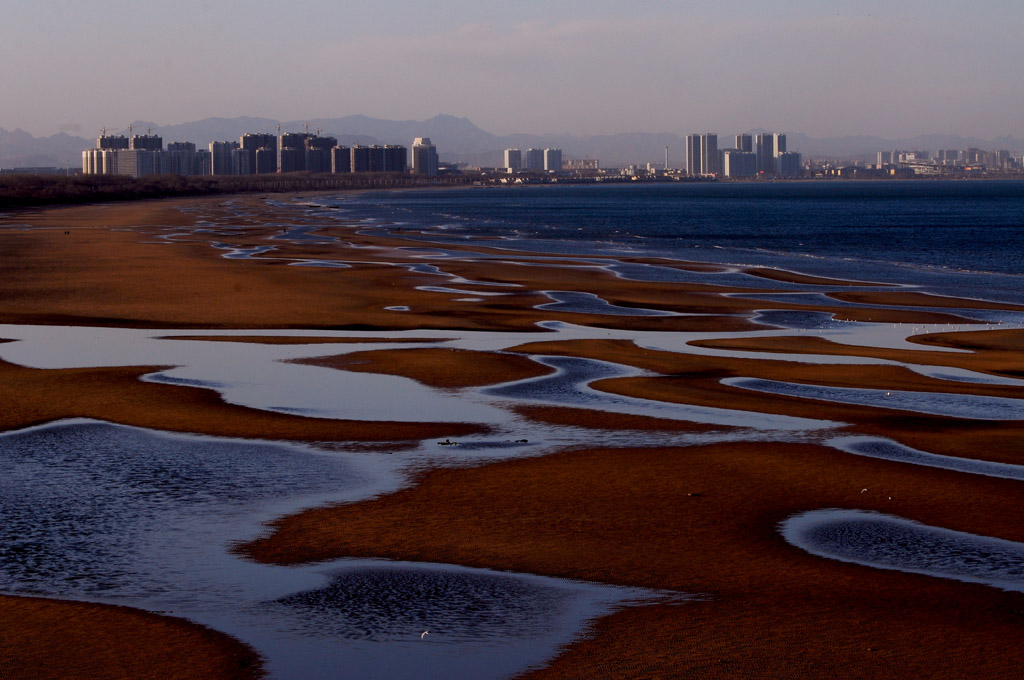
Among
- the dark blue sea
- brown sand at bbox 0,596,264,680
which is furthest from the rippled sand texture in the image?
the dark blue sea

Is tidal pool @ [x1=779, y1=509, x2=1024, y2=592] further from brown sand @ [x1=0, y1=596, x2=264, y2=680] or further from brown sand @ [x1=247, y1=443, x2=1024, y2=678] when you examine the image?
brown sand @ [x1=0, y1=596, x2=264, y2=680]

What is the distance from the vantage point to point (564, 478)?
41.1 feet

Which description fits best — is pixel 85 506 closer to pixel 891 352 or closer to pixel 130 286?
pixel 891 352

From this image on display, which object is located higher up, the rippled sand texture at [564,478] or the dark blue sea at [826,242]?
the dark blue sea at [826,242]

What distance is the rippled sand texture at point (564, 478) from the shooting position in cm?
819

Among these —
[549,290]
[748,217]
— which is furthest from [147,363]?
[748,217]

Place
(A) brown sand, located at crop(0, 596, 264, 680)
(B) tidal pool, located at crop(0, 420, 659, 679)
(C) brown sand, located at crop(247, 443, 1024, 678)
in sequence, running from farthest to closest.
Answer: (B) tidal pool, located at crop(0, 420, 659, 679) → (C) brown sand, located at crop(247, 443, 1024, 678) → (A) brown sand, located at crop(0, 596, 264, 680)

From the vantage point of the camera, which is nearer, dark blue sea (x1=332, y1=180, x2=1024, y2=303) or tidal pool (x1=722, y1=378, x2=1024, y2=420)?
tidal pool (x1=722, y1=378, x2=1024, y2=420)

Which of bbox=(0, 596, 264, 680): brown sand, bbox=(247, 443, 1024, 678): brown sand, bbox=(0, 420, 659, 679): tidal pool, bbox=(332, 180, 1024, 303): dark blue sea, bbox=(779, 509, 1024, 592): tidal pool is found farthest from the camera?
bbox=(332, 180, 1024, 303): dark blue sea

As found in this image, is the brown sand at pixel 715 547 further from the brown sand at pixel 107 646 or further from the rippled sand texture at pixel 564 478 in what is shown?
the brown sand at pixel 107 646

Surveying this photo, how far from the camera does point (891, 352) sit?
22.2 meters

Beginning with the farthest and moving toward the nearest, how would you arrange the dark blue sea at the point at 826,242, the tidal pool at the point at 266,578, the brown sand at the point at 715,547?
the dark blue sea at the point at 826,242 < the tidal pool at the point at 266,578 < the brown sand at the point at 715,547

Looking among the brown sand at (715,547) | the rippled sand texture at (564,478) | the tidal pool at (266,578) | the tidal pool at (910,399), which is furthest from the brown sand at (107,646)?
the tidal pool at (910,399)

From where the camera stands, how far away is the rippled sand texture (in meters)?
8.19
